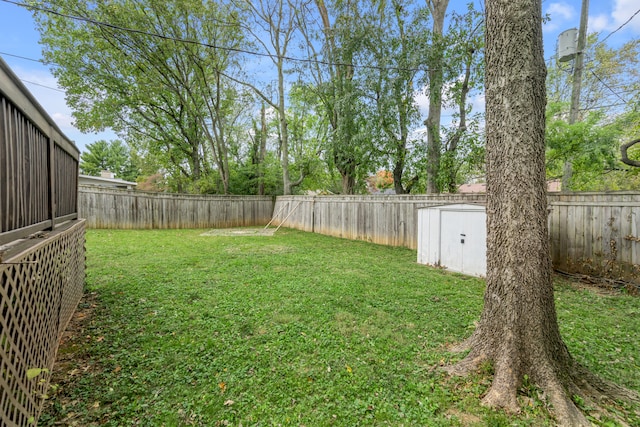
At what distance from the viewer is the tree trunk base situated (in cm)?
→ 153

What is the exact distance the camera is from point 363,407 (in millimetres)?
1658

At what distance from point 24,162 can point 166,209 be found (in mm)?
9758

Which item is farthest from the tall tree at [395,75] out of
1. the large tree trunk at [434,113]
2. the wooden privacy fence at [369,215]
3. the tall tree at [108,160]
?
the tall tree at [108,160]

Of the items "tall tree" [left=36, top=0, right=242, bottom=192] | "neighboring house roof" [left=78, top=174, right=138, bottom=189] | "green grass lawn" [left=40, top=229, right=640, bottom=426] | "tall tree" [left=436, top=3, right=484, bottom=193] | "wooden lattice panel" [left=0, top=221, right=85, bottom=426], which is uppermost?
"tall tree" [left=36, top=0, right=242, bottom=192]

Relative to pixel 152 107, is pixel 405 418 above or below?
below

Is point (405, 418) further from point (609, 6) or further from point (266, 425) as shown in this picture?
point (609, 6)

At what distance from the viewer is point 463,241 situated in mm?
4766

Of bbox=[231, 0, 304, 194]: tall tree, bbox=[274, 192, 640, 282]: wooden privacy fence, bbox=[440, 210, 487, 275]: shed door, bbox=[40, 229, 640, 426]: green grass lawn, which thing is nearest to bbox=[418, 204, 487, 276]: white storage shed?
bbox=[440, 210, 487, 275]: shed door

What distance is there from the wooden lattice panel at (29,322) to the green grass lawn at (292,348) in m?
0.22

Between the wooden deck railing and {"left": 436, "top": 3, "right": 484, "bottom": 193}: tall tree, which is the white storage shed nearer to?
{"left": 436, "top": 3, "right": 484, "bottom": 193}: tall tree

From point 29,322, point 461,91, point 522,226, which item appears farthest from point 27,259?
point 461,91

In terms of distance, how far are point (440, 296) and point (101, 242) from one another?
7743mm

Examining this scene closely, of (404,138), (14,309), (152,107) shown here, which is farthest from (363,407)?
(152,107)

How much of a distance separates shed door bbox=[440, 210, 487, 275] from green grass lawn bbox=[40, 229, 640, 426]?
1.17 ft
